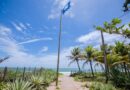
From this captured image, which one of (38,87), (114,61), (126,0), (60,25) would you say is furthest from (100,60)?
(126,0)

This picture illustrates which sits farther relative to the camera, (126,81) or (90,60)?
(90,60)

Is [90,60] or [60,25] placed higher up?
[60,25]

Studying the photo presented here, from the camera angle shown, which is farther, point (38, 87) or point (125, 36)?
point (125, 36)

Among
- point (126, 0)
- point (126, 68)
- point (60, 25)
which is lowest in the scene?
point (126, 68)

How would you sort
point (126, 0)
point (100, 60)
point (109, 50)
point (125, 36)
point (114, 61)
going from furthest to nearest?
point (109, 50) < point (100, 60) < point (114, 61) < point (125, 36) < point (126, 0)

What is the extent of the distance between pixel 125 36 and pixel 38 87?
888 centimetres

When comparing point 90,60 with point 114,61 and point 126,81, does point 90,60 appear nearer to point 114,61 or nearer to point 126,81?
point 114,61

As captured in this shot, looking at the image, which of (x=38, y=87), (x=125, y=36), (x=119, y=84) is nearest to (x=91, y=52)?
(x=119, y=84)

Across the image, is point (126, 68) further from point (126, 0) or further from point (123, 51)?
point (126, 0)

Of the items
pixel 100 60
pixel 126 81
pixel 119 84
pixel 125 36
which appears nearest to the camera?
pixel 125 36

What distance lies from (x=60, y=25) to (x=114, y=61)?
13.6 metres

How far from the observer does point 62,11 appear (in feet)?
63.5

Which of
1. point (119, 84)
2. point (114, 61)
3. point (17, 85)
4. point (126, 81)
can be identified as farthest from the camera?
point (114, 61)

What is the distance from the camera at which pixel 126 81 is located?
18734 mm
